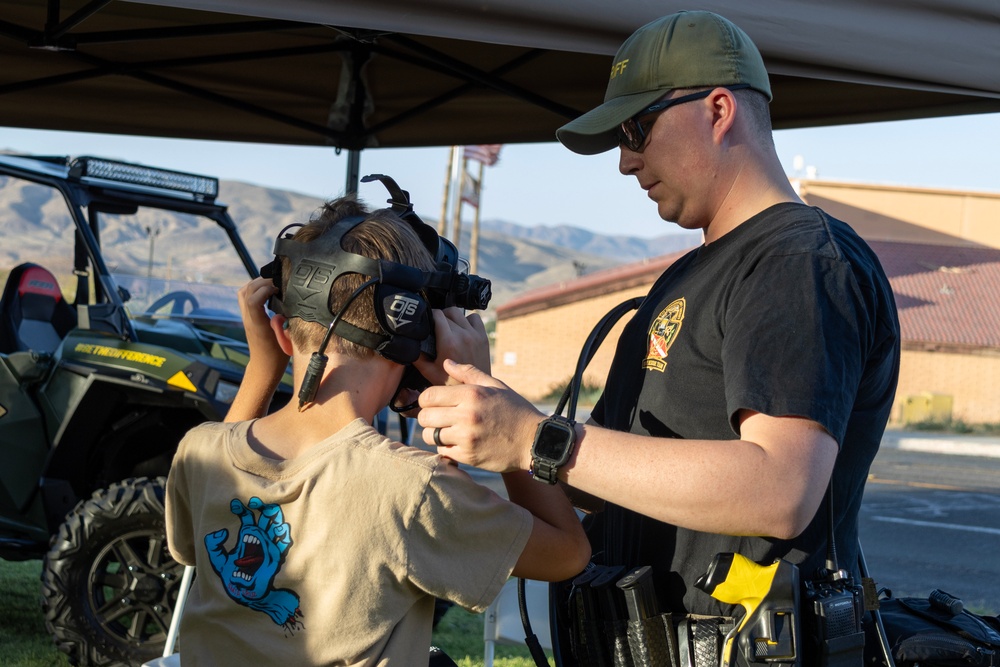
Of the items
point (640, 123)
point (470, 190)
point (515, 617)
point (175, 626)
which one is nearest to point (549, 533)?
point (640, 123)

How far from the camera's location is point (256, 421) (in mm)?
2068

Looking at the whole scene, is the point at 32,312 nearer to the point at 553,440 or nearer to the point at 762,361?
the point at 553,440

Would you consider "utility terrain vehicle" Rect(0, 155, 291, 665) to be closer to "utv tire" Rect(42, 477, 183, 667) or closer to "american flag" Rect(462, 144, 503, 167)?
"utv tire" Rect(42, 477, 183, 667)

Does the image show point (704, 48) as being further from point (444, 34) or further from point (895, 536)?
point (895, 536)

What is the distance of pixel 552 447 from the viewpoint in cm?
171

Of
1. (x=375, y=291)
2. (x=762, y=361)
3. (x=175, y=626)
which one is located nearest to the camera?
(x=762, y=361)

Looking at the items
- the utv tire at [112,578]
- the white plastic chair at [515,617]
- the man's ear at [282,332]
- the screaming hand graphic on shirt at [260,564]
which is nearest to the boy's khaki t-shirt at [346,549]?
the screaming hand graphic on shirt at [260,564]

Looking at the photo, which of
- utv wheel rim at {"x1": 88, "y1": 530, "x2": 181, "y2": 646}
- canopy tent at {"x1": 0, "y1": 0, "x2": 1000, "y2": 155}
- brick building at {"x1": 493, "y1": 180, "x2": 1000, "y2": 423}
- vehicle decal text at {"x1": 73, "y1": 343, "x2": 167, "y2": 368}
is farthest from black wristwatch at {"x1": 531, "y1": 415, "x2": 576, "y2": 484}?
brick building at {"x1": 493, "y1": 180, "x2": 1000, "y2": 423}

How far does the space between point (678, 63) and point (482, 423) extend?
80cm

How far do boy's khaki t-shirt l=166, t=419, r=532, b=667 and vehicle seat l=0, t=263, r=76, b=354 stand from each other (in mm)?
4149

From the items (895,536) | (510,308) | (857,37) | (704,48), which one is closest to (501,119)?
(857,37)

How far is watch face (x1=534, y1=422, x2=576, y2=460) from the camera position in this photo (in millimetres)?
1700

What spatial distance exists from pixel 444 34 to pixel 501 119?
115 inches

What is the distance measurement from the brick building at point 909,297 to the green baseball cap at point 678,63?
2809 centimetres
